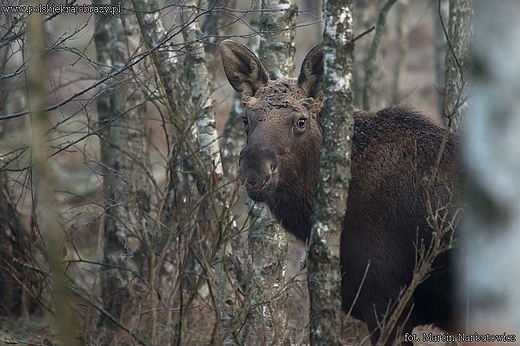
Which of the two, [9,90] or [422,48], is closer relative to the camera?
[9,90]

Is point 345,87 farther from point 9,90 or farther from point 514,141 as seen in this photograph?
point 9,90

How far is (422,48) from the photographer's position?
115 ft

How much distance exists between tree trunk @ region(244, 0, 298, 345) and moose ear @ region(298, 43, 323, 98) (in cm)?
44

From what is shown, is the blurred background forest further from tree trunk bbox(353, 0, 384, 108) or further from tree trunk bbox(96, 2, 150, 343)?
tree trunk bbox(353, 0, 384, 108)

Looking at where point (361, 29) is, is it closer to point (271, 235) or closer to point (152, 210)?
point (152, 210)

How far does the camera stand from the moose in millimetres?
6789

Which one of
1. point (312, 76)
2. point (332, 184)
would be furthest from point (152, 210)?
point (332, 184)

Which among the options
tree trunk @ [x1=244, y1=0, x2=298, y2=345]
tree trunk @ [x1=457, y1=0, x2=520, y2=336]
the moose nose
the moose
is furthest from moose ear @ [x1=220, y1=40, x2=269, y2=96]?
tree trunk @ [x1=457, y1=0, x2=520, y2=336]

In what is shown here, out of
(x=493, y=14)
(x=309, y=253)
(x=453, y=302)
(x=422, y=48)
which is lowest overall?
(x=453, y=302)

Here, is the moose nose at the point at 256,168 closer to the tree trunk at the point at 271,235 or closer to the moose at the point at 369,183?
the moose at the point at 369,183

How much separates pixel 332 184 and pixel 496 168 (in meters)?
2.54

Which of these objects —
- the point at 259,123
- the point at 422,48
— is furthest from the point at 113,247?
the point at 422,48

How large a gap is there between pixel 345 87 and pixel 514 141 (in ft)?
8.65

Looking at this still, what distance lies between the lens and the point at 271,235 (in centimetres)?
791
